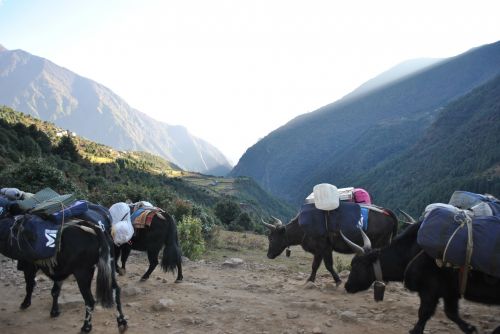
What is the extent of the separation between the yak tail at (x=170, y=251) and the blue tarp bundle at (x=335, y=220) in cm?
274

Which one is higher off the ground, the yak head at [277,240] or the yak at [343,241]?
the yak at [343,241]

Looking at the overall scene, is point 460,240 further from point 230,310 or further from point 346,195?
point 346,195

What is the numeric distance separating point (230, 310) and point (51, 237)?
2.94 meters

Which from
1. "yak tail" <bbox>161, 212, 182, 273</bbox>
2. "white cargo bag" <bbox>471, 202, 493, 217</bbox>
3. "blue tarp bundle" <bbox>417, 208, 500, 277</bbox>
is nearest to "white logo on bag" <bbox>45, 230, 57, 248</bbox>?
"yak tail" <bbox>161, 212, 182, 273</bbox>

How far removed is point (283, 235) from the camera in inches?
383

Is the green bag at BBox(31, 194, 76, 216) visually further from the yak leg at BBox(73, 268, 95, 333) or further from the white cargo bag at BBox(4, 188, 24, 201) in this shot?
the white cargo bag at BBox(4, 188, 24, 201)

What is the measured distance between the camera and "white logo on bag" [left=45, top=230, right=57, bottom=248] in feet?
17.1

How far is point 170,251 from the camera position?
797 centimetres

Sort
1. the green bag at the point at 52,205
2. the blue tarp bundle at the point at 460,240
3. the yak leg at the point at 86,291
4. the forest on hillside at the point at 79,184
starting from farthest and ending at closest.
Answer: the forest on hillside at the point at 79,184
the green bag at the point at 52,205
the yak leg at the point at 86,291
the blue tarp bundle at the point at 460,240

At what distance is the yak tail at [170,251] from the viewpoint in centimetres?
792

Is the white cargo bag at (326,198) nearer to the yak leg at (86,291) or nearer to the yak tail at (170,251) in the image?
the yak tail at (170,251)

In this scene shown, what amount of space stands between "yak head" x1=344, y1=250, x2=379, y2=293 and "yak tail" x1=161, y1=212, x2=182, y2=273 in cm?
392

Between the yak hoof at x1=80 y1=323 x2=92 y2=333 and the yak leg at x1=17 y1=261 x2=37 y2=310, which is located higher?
the yak leg at x1=17 y1=261 x2=37 y2=310

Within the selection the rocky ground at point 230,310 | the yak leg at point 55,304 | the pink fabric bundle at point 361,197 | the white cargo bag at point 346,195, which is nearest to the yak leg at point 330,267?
the rocky ground at point 230,310
